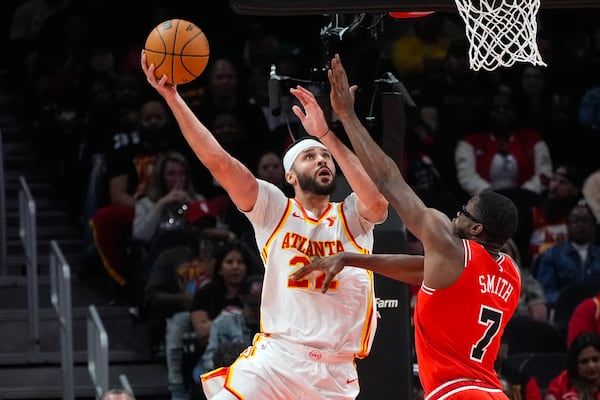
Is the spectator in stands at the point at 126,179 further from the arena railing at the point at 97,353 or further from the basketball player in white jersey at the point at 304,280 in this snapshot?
the basketball player in white jersey at the point at 304,280

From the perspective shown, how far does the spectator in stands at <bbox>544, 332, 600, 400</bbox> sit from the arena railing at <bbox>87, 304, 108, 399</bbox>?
342 centimetres

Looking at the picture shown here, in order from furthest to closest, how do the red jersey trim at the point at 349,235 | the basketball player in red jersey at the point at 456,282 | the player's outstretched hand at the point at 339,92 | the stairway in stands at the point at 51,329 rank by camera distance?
the stairway in stands at the point at 51,329, the red jersey trim at the point at 349,235, the player's outstretched hand at the point at 339,92, the basketball player in red jersey at the point at 456,282

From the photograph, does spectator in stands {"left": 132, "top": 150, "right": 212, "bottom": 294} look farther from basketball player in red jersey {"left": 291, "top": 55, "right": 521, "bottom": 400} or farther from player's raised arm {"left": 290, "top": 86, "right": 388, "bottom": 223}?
basketball player in red jersey {"left": 291, "top": 55, "right": 521, "bottom": 400}

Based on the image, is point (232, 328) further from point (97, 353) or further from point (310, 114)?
point (310, 114)

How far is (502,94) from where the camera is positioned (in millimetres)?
13086

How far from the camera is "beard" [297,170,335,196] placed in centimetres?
758

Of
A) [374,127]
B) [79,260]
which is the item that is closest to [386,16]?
[374,127]

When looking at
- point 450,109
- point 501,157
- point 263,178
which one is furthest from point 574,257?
point 263,178

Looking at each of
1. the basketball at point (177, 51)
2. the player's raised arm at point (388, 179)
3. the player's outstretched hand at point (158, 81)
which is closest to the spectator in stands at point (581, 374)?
the player's raised arm at point (388, 179)

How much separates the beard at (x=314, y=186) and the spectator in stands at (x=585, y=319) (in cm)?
396

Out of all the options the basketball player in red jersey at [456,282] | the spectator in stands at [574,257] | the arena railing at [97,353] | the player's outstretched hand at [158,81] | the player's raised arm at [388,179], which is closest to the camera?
the player's raised arm at [388,179]

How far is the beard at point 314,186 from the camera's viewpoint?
24.9ft

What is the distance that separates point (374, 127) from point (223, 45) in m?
5.83

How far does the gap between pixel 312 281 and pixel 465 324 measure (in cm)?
95
